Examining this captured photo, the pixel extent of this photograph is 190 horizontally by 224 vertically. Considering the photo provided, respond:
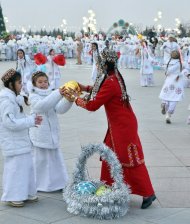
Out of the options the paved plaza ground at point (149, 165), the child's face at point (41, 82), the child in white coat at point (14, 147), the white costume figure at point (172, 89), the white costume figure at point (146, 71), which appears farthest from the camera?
the white costume figure at point (146, 71)

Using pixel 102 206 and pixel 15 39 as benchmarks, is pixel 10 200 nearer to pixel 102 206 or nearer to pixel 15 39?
pixel 102 206

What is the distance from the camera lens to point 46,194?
19.8 feet

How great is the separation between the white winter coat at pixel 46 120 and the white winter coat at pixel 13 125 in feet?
0.97

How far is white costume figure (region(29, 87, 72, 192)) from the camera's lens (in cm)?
588

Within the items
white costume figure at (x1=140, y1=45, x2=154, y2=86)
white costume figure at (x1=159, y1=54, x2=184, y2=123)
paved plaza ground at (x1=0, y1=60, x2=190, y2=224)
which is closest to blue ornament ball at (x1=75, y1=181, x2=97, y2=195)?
paved plaza ground at (x1=0, y1=60, x2=190, y2=224)

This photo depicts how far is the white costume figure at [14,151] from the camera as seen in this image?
5469 millimetres

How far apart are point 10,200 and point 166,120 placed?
6.05 metres

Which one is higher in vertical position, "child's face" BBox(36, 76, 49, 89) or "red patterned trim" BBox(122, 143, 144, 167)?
"child's face" BBox(36, 76, 49, 89)

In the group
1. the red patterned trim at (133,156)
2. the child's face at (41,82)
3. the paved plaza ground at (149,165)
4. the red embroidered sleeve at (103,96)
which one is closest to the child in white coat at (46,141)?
the child's face at (41,82)

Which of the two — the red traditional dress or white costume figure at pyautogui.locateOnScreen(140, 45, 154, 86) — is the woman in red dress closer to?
the red traditional dress

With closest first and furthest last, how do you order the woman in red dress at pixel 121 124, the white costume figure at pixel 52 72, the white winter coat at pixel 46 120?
the woman in red dress at pixel 121 124 < the white winter coat at pixel 46 120 < the white costume figure at pixel 52 72

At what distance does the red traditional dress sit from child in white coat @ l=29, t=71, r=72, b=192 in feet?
1.83

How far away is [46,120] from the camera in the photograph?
5.96 metres

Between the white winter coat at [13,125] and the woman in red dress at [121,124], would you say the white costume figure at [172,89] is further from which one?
the white winter coat at [13,125]
